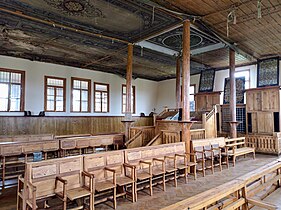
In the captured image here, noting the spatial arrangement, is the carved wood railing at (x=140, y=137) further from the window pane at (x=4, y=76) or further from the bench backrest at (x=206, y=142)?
the window pane at (x=4, y=76)

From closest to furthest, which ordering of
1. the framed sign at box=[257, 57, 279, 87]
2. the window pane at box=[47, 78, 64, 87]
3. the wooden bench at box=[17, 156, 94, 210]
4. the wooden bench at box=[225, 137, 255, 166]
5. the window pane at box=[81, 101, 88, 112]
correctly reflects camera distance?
1. the wooden bench at box=[17, 156, 94, 210]
2. the wooden bench at box=[225, 137, 255, 166]
3. the framed sign at box=[257, 57, 279, 87]
4. the window pane at box=[47, 78, 64, 87]
5. the window pane at box=[81, 101, 88, 112]

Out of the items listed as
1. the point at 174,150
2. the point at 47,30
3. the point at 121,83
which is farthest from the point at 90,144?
the point at 121,83

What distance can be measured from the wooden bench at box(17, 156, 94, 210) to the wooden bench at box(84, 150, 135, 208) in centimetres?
18

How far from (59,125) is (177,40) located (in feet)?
20.8

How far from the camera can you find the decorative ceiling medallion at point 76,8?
192 inches

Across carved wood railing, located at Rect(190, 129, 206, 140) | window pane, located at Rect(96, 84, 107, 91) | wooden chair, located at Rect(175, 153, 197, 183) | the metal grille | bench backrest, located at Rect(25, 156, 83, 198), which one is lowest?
wooden chair, located at Rect(175, 153, 197, 183)

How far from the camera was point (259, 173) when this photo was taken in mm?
3469

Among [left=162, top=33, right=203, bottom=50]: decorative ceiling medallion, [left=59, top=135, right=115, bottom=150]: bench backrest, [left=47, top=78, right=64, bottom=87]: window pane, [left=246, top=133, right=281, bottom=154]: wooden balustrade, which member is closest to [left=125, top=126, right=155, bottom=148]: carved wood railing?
[left=59, top=135, right=115, bottom=150]: bench backrest

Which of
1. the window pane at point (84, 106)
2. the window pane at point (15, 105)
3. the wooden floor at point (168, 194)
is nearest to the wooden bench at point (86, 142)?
the wooden floor at point (168, 194)

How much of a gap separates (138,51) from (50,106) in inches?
188

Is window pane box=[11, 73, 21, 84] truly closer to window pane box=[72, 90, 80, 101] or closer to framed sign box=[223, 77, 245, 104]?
window pane box=[72, 90, 80, 101]

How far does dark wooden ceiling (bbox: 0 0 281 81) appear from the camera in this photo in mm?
5031

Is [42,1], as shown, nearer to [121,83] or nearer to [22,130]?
[22,130]

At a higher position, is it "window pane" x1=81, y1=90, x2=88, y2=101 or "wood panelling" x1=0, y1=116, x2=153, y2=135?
"window pane" x1=81, y1=90, x2=88, y2=101
